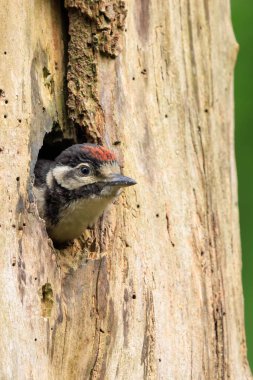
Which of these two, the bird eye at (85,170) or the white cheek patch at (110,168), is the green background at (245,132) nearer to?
the bird eye at (85,170)

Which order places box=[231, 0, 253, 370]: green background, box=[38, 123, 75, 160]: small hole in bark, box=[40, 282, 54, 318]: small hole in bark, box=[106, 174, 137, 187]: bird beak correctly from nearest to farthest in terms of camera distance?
box=[40, 282, 54, 318]: small hole in bark
box=[106, 174, 137, 187]: bird beak
box=[38, 123, 75, 160]: small hole in bark
box=[231, 0, 253, 370]: green background

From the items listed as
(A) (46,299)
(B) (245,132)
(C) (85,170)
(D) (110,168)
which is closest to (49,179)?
(C) (85,170)

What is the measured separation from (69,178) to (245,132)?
11.3 feet

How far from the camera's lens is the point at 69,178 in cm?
601

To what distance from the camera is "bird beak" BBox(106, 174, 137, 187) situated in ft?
18.6

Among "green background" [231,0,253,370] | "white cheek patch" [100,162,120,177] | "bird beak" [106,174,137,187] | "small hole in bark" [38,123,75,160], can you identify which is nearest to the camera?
"bird beak" [106,174,137,187]

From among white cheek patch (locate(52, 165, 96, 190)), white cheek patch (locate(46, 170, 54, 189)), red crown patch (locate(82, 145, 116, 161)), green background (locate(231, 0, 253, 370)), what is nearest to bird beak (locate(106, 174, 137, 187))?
red crown patch (locate(82, 145, 116, 161))

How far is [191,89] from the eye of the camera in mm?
6328

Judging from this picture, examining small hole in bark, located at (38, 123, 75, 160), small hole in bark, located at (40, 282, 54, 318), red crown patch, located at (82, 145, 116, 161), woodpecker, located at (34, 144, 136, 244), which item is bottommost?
small hole in bark, located at (40, 282, 54, 318)

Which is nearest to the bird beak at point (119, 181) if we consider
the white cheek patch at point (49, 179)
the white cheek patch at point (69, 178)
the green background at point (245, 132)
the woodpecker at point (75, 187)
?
the woodpecker at point (75, 187)

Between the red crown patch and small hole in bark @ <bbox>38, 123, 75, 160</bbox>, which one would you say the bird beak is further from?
small hole in bark @ <bbox>38, 123, 75, 160</bbox>

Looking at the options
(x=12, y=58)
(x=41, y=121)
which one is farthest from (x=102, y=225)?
(x=12, y=58)

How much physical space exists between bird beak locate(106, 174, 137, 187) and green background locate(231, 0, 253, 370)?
3234 mm

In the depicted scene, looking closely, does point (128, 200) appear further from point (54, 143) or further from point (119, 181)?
point (54, 143)
